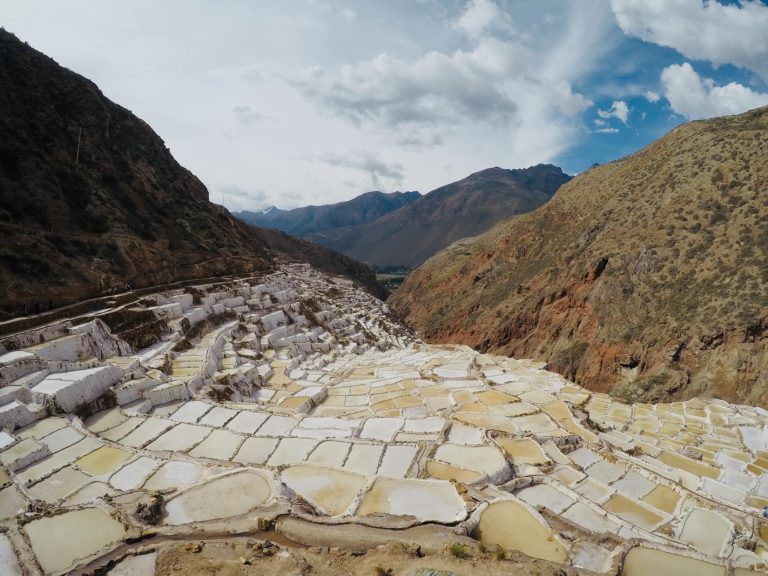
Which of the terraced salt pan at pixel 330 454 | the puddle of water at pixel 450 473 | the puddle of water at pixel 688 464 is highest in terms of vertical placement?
the terraced salt pan at pixel 330 454

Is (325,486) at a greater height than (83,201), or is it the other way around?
(83,201)

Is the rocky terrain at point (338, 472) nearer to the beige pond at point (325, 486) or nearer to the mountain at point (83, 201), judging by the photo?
the beige pond at point (325, 486)

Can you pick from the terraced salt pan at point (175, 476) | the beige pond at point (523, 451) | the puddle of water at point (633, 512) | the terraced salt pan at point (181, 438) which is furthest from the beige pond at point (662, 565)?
the terraced salt pan at point (181, 438)

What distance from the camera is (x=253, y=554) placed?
5.49 meters

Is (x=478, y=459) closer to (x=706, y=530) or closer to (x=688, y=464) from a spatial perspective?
(x=706, y=530)

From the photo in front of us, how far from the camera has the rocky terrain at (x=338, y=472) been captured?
5770 millimetres

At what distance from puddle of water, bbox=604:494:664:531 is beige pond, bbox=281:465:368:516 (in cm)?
490

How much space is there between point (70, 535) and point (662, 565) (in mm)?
8604

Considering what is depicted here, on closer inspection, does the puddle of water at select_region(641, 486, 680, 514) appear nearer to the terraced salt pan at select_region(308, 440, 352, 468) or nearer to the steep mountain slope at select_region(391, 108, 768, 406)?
the terraced salt pan at select_region(308, 440, 352, 468)

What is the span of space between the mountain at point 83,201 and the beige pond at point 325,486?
12.4 meters

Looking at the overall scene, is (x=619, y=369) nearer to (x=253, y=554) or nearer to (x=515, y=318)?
(x=515, y=318)

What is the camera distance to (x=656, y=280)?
28.6m

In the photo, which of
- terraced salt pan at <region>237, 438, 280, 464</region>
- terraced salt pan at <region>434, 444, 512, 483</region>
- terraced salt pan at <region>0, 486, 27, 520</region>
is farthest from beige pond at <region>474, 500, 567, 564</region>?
terraced salt pan at <region>0, 486, 27, 520</region>

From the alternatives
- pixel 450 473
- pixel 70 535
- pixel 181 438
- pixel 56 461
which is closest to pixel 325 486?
pixel 450 473
